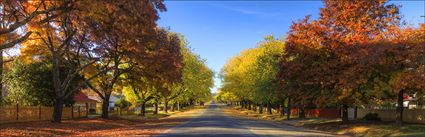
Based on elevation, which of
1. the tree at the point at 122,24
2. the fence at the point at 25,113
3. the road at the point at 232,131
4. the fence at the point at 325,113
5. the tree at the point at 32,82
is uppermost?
the tree at the point at 122,24

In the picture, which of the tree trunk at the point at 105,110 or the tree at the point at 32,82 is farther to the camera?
the tree trunk at the point at 105,110

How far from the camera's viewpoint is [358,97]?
27281 millimetres

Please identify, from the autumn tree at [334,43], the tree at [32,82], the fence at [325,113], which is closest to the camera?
the autumn tree at [334,43]

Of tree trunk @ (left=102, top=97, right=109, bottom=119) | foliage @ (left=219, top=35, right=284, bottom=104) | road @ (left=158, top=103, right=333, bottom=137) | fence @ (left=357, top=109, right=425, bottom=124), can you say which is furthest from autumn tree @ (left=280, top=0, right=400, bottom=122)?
tree trunk @ (left=102, top=97, right=109, bottom=119)

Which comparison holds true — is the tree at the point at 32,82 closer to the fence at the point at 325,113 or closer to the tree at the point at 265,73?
the tree at the point at 265,73

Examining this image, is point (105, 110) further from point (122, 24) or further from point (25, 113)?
point (122, 24)

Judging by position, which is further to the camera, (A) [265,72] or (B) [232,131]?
(A) [265,72]

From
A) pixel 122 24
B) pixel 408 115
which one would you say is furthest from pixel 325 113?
pixel 122 24

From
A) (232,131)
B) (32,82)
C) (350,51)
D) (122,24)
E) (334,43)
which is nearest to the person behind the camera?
(122,24)

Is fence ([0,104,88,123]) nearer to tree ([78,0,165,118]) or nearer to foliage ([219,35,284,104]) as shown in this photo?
tree ([78,0,165,118])

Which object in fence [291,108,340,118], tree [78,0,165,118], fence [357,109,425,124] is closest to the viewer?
tree [78,0,165,118]

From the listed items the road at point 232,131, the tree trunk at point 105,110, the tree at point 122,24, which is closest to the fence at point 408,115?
the road at point 232,131

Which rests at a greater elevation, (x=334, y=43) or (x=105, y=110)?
(x=334, y=43)

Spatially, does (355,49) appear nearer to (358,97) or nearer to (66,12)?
(358,97)
